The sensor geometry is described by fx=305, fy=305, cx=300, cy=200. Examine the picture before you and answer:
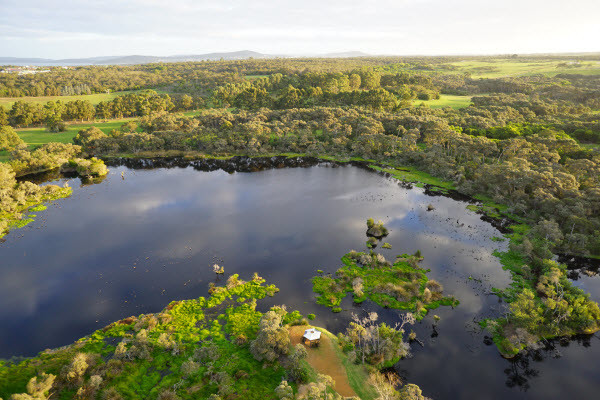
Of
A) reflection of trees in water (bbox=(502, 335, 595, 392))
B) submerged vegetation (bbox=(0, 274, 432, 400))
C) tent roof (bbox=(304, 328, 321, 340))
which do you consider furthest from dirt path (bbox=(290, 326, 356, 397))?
reflection of trees in water (bbox=(502, 335, 595, 392))

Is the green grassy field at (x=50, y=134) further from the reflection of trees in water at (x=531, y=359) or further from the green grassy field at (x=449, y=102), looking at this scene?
the green grassy field at (x=449, y=102)

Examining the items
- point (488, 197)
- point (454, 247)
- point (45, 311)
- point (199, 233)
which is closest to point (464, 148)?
point (488, 197)

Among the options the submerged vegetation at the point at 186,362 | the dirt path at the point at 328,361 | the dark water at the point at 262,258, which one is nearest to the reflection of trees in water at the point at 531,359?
the dark water at the point at 262,258

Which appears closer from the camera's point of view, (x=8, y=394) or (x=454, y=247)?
(x=8, y=394)

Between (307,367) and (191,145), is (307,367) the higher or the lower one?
the lower one

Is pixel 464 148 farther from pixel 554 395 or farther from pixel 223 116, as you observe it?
pixel 223 116

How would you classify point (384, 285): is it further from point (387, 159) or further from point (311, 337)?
point (387, 159)
